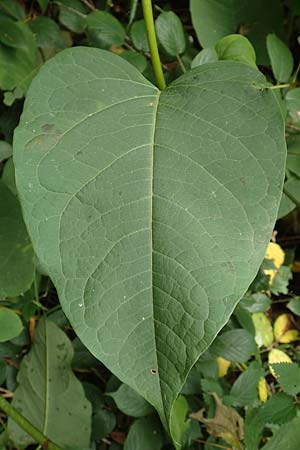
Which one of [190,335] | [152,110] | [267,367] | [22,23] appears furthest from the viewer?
[267,367]

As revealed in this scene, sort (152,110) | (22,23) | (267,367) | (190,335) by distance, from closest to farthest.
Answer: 1. (190,335)
2. (152,110)
3. (22,23)
4. (267,367)

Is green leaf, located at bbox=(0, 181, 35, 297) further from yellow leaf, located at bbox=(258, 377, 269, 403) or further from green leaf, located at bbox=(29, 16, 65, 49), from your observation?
yellow leaf, located at bbox=(258, 377, 269, 403)

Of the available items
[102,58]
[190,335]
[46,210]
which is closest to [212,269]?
[190,335]

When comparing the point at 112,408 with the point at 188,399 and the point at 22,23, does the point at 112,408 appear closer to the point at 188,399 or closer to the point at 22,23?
the point at 188,399

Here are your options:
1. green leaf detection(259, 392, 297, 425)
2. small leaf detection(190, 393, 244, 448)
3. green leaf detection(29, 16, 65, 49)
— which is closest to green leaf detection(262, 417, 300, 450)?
green leaf detection(259, 392, 297, 425)

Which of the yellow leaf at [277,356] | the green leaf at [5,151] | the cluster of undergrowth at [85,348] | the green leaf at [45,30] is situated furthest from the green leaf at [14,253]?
the yellow leaf at [277,356]

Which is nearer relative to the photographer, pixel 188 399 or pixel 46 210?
pixel 46 210
